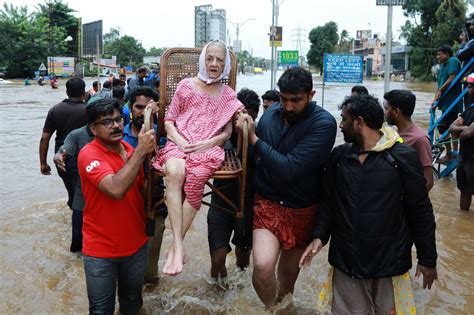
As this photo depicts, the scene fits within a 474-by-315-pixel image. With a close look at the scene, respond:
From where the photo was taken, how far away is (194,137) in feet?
10.6

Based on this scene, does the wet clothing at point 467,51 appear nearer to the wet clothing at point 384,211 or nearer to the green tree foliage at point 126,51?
Result: the wet clothing at point 384,211

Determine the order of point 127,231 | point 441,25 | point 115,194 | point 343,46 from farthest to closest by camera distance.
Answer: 1. point 343,46
2. point 441,25
3. point 127,231
4. point 115,194

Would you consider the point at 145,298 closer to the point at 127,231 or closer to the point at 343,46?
the point at 127,231

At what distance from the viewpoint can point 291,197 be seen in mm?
3117

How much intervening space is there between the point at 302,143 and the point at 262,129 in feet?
1.34

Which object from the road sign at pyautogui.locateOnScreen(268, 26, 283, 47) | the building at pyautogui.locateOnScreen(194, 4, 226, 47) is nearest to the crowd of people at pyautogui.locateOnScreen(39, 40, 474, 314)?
the road sign at pyautogui.locateOnScreen(268, 26, 283, 47)

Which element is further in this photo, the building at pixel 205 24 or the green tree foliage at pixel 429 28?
the building at pixel 205 24

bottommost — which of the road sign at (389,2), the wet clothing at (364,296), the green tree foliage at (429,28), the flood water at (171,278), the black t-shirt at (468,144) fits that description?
the flood water at (171,278)

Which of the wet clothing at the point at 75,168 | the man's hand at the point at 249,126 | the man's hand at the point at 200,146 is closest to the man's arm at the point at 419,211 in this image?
the man's hand at the point at 249,126

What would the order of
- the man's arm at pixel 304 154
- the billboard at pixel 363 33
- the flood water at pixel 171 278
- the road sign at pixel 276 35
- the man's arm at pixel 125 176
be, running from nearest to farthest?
the man's arm at pixel 125 176
the man's arm at pixel 304 154
the flood water at pixel 171 278
the road sign at pixel 276 35
the billboard at pixel 363 33

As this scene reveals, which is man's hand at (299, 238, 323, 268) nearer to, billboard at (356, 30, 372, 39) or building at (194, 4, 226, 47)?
building at (194, 4, 226, 47)

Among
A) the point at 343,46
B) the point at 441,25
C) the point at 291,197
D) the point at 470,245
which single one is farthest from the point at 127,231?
the point at 343,46

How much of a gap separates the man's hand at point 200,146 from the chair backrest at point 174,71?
57cm

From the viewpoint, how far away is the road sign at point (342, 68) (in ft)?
40.7
